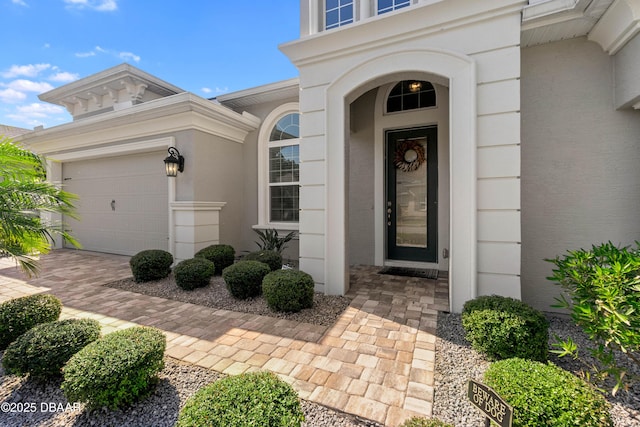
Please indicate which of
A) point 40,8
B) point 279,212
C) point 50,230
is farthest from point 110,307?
point 40,8

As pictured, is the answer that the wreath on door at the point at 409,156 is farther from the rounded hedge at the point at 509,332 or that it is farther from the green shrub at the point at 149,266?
the green shrub at the point at 149,266

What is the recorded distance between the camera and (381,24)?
3.42m

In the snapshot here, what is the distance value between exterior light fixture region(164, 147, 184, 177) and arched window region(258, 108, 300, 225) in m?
1.69

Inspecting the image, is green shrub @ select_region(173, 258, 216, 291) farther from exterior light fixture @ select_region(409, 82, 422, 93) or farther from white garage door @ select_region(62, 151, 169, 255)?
exterior light fixture @ select_region(409, 82, 422, 93)

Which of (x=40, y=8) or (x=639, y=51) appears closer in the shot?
(x=639, y=51)

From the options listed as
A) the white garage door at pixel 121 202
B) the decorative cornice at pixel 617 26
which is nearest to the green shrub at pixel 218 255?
the white garage door at pixel 121 202

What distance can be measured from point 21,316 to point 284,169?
473 centimetres

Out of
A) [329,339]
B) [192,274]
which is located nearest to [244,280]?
[192,274]

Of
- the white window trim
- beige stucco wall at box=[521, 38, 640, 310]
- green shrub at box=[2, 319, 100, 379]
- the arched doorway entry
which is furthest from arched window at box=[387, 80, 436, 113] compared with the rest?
green shrub at box=[2, 319, 100, 379]

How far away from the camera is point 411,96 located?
514 centimetres

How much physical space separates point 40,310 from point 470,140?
4.80 m

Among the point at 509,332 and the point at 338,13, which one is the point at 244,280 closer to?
the point at 509,332

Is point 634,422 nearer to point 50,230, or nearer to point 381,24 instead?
point 381,24

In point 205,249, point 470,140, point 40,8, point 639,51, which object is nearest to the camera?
point 639,51
